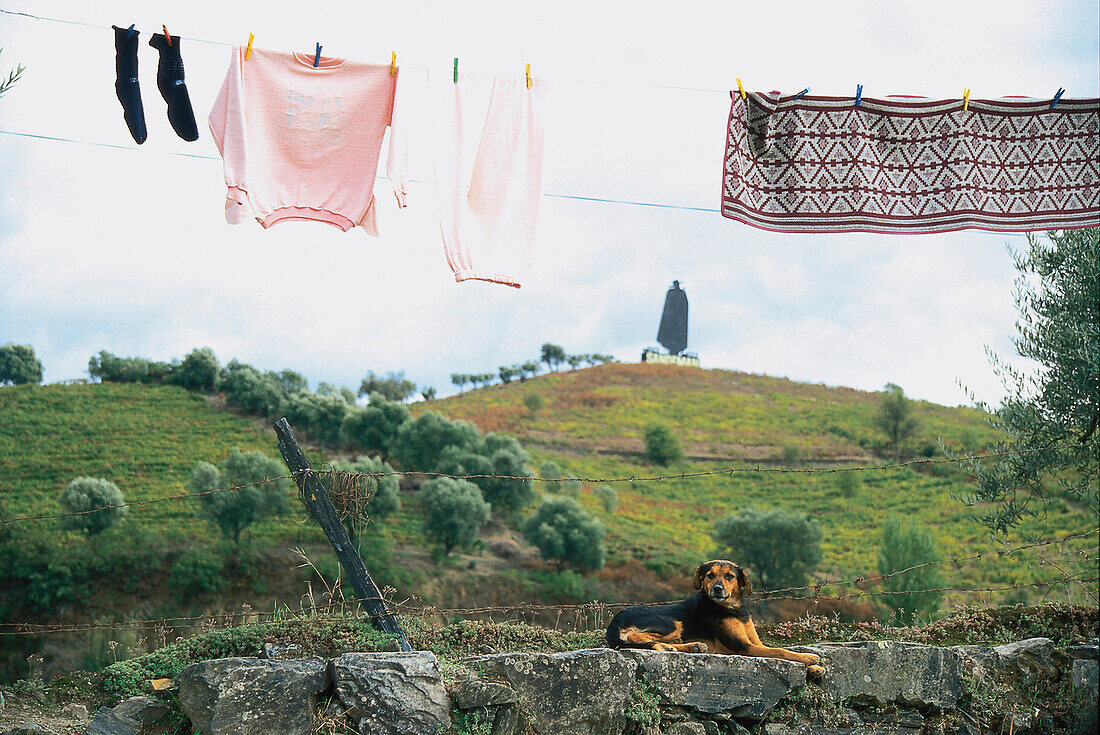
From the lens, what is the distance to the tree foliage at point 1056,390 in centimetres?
858

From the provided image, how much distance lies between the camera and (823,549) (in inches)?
1065

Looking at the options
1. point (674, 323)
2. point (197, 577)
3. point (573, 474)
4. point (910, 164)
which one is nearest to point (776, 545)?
point (573, 474)

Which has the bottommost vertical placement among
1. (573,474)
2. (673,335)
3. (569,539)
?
(569,539)

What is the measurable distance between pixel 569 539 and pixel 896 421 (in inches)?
658

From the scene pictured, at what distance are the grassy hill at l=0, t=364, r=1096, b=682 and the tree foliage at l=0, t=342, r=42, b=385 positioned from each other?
35.9 inches

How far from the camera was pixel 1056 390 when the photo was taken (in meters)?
8.95

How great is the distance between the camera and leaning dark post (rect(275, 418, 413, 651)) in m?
4.46

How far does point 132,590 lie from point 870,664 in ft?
77.0

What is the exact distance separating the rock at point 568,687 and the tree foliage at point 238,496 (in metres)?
22.4

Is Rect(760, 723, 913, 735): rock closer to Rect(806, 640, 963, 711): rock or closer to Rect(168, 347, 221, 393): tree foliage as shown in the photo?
Rect(806, 640, 963, 711): rock

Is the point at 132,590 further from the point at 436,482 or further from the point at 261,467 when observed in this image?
the point at 436,482

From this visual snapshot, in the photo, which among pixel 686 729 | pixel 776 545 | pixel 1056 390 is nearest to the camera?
pixel 686 729

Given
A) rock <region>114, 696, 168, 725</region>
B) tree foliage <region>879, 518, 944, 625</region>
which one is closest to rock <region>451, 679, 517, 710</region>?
rock <region>114, 696, 168, 725</region>

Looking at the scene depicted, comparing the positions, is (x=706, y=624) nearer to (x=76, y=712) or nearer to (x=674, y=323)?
(x=76, y=712)
